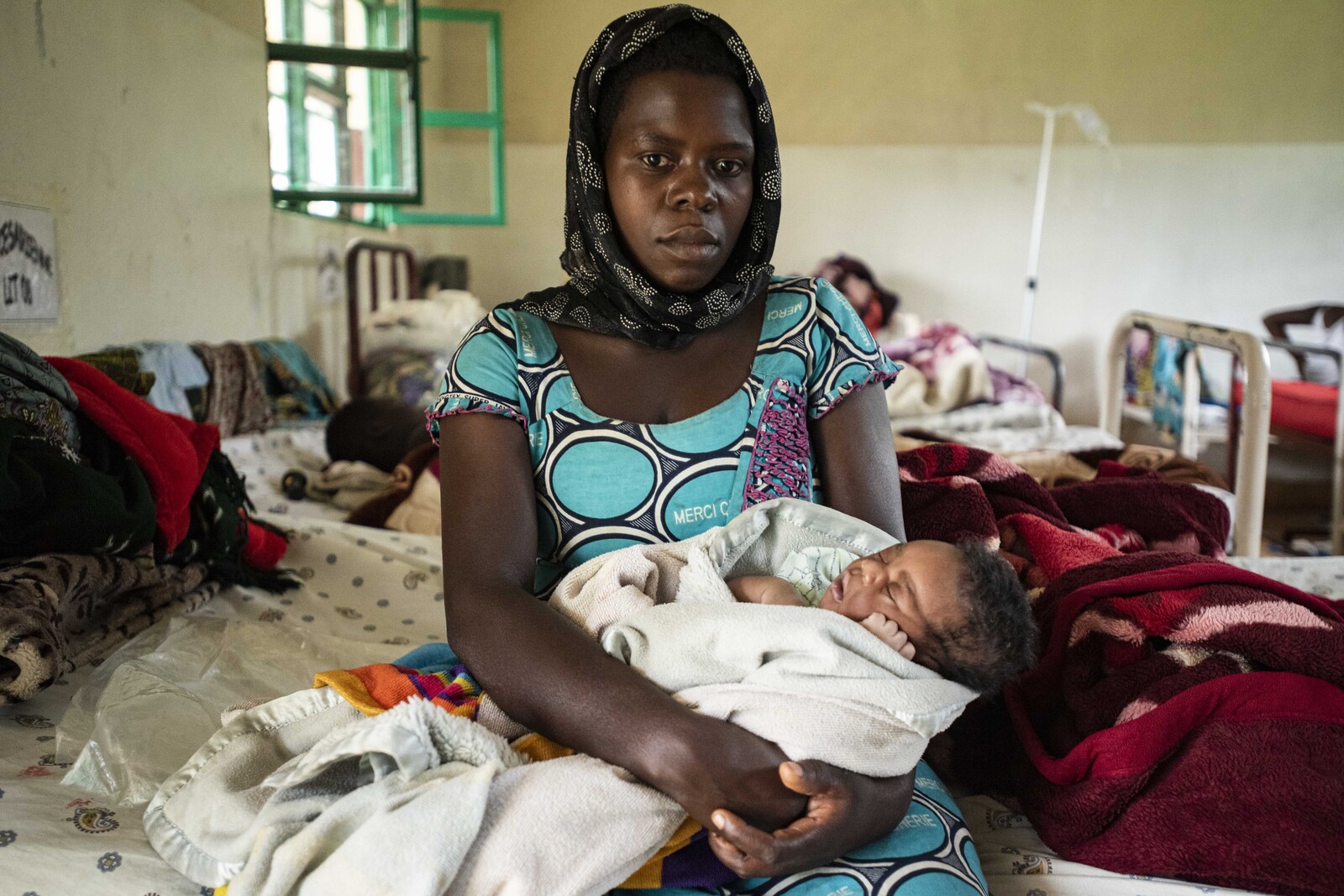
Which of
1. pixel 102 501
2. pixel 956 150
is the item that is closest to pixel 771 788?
pixel 102 501

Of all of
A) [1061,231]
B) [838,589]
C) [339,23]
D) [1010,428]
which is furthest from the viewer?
[1061,231]

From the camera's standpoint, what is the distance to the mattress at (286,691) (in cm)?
92

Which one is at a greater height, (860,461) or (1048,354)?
(860,461)

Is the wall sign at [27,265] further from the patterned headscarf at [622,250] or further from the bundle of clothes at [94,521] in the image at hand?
the patterned headscarf at [622,250]

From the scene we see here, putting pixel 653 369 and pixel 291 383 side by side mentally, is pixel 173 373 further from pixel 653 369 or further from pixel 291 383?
pixel 653 369

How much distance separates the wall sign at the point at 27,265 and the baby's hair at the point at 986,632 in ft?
6.81

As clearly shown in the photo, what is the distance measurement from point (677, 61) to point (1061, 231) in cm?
551

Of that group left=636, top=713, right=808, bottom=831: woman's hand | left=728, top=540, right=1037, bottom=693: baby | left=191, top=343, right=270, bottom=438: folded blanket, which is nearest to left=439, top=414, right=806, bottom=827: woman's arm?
left=636, top=713, right=808, bottom=831: woman's hand

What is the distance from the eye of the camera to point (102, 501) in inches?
56.2

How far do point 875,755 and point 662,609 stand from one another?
27 cm

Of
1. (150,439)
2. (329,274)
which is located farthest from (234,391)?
(329,274)

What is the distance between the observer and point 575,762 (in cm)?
92

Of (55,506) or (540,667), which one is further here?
(55,506)

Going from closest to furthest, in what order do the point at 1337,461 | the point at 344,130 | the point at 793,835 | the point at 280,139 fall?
the point at 793,835
the point at 280,139
the point at 344,130
the point at 1337,461
